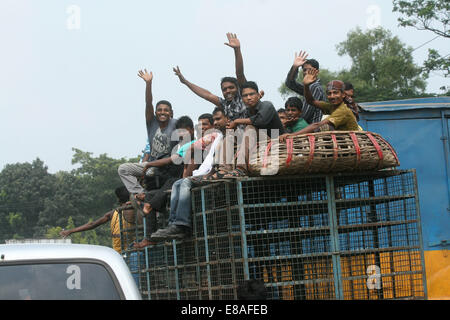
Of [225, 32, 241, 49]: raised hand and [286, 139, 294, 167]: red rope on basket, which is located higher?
[225, 32, 241, 49]: raised hand

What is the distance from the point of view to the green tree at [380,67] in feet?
150

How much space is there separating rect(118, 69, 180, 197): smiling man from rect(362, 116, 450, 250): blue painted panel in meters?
2.66

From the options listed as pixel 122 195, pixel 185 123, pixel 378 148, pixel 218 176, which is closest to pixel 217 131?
pixel 185 123

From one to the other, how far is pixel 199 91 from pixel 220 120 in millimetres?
896

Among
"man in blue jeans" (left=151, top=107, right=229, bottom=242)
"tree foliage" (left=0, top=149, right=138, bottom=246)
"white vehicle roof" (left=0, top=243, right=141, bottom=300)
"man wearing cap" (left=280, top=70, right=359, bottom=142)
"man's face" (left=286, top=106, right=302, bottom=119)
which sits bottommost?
"white vehicle roof" (left=0, top=243, right=141, bottom=300)

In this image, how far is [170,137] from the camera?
843 cm

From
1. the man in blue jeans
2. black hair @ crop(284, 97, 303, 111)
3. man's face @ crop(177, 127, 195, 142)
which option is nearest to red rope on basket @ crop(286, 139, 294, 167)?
the man in blue jeans

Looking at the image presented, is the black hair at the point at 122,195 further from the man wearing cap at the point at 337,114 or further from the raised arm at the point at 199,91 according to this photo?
the man wearing cap at the point at 337,114

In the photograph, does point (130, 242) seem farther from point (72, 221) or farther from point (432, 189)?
point (72, 221)

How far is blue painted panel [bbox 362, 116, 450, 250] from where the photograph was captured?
9.14m

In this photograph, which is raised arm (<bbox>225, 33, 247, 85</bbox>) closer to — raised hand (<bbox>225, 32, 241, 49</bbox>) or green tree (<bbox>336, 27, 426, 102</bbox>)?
raised hand (<bbox>225, 32, 241, 49</bbox>)
